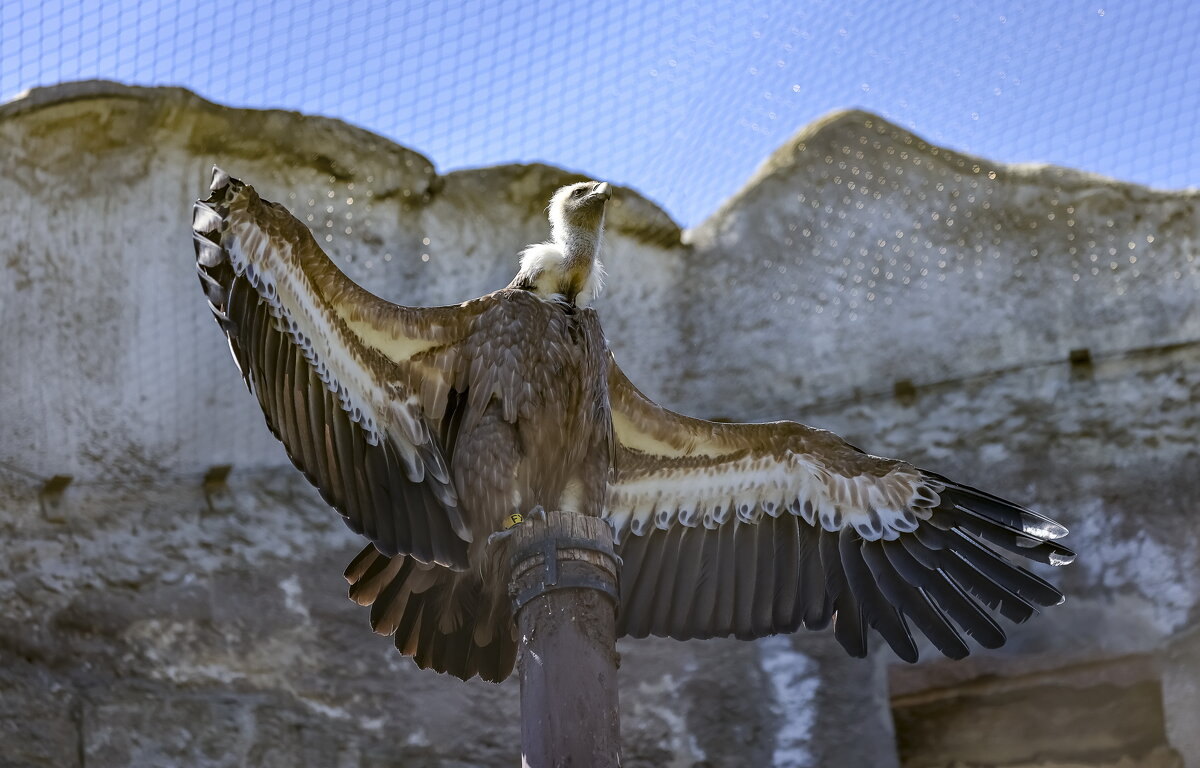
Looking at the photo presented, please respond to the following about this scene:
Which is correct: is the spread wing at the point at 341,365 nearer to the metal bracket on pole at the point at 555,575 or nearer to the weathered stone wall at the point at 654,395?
the metal bracket on pole at the point at 555,575

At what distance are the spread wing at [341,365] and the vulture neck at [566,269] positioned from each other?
0.64 ft

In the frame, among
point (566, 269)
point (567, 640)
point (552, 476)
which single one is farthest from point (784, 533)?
point (567, 640)

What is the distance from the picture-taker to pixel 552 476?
4.18 meters

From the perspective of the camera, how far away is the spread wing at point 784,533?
4461mm

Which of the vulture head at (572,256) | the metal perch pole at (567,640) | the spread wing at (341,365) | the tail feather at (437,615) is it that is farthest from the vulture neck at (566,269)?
the metal perch pole at (567,640)

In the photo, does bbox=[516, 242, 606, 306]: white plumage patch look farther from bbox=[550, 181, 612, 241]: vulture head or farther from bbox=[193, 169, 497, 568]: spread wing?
bbox=[193, 169, 497, 568]: spread wing

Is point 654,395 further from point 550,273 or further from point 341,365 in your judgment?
point 341,365

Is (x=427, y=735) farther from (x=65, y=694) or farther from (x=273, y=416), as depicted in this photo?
(x=273, y=416)

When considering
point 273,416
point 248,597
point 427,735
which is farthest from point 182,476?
point 273,416

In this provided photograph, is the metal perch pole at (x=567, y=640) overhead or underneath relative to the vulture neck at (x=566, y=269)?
underneath

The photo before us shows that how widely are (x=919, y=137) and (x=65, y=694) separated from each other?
418 centimetres

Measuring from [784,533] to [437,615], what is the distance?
1062mm

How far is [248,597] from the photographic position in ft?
20.9

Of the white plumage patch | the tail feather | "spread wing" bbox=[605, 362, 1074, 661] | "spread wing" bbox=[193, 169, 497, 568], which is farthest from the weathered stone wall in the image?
the white plumage patch
